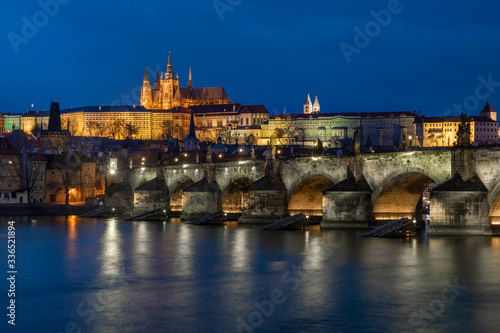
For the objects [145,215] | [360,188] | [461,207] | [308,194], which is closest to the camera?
[461,207]

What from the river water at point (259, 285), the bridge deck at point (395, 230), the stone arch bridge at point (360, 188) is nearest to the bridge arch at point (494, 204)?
the stone arch bridge at point (360, 188)

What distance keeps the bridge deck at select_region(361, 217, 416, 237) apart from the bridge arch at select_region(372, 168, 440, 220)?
2.37 m

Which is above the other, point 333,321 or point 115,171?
point 115,171

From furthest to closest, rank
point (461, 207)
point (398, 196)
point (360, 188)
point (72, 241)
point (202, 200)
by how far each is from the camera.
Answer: point (202, 200), point (398, 196), point (360, 188), point (72, 241), point (461, 207)

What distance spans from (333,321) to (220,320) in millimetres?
3452

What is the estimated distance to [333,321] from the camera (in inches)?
860

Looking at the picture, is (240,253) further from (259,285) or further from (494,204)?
(494,204)

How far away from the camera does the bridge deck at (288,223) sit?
50.2 metres

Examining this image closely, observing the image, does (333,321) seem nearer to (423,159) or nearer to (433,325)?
(433,325)

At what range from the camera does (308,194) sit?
179 ft

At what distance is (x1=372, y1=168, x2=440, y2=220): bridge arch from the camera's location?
4459 centimetres

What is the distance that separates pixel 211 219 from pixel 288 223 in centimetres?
1032

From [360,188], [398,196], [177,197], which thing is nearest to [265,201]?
[360,188]

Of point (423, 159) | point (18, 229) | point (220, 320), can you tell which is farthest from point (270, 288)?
point (18, 229)
